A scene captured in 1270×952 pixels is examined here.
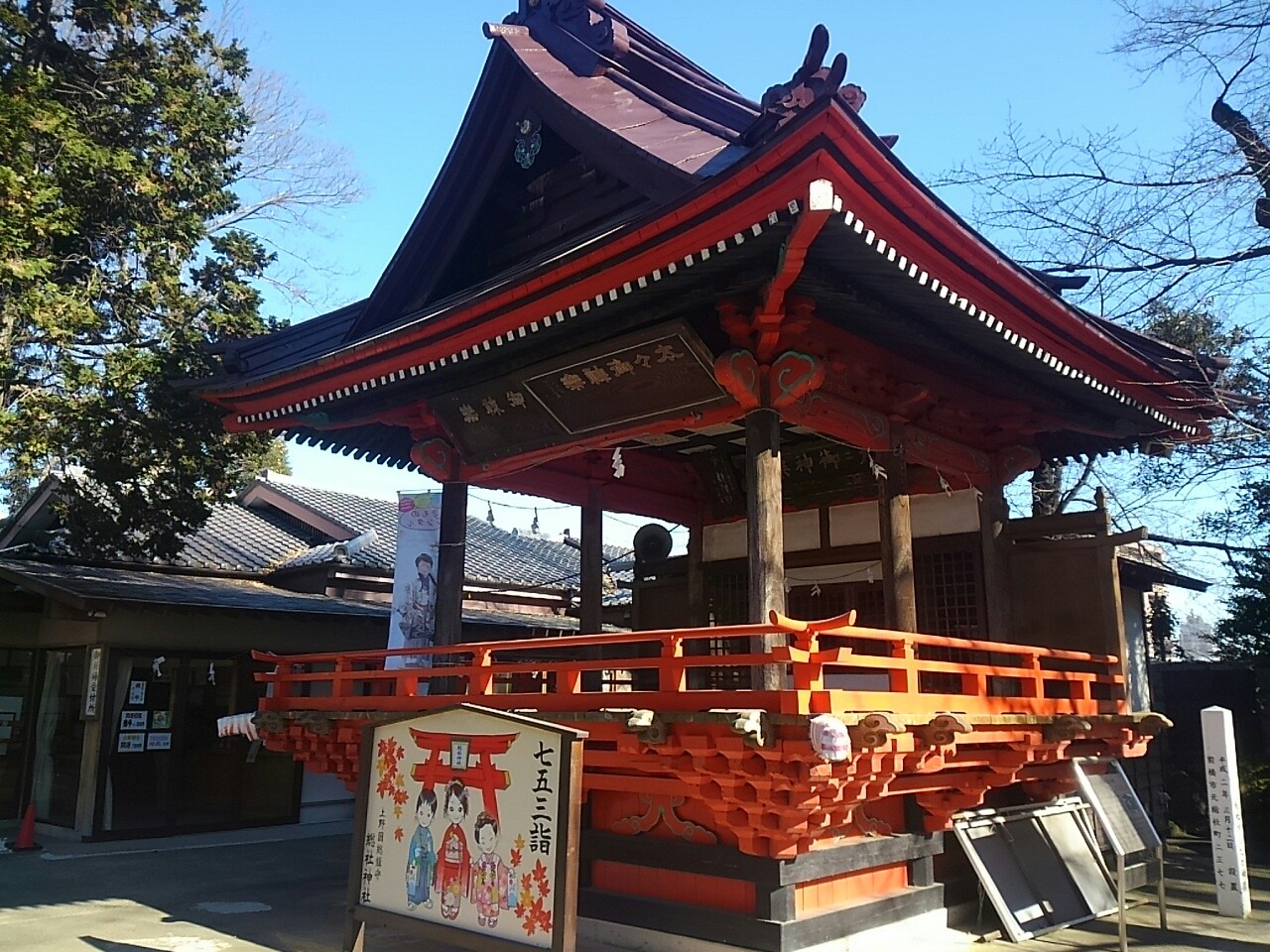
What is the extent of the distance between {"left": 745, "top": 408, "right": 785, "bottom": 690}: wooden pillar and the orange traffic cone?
10.7 metres

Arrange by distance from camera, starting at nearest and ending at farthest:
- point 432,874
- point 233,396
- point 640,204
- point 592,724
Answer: point 432,874 → point 592,724 → point 640,204 → point 233,396

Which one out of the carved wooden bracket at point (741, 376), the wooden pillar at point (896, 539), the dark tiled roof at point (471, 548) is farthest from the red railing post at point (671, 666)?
the dark tiled roof at point (471, 548)

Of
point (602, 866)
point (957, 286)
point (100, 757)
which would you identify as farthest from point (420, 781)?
point (100, 757)

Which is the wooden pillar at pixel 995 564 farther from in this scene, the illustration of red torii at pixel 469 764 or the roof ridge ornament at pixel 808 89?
the illustration of red torii at pixel 469 764

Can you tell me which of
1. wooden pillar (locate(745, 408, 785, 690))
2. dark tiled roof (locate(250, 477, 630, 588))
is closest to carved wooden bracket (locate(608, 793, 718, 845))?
wooden pillar (locate(745, 408, 785, 690))

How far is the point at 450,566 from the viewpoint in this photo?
10648 mm

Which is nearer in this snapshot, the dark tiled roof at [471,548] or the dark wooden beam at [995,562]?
the dark wooden beam at [995,562]

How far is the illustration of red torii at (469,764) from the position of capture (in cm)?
615

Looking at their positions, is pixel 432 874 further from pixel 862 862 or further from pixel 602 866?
pixel 862 862

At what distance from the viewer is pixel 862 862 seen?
8.11 m

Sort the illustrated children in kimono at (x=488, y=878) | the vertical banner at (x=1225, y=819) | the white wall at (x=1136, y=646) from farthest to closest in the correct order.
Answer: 1. the white wall at (x=1136, y=646)
2. the vertical banner at (x=1225, y=819)
3. the illustrated children in kimono at (x=488, y=878)

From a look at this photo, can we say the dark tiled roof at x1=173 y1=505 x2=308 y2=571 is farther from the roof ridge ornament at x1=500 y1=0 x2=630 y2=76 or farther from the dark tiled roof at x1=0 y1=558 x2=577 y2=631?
the roof ridge ornament at x1=500 y1=0 x2=630 y2=76

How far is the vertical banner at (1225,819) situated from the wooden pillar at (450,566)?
7.79 m

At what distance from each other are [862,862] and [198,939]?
5.76 m
